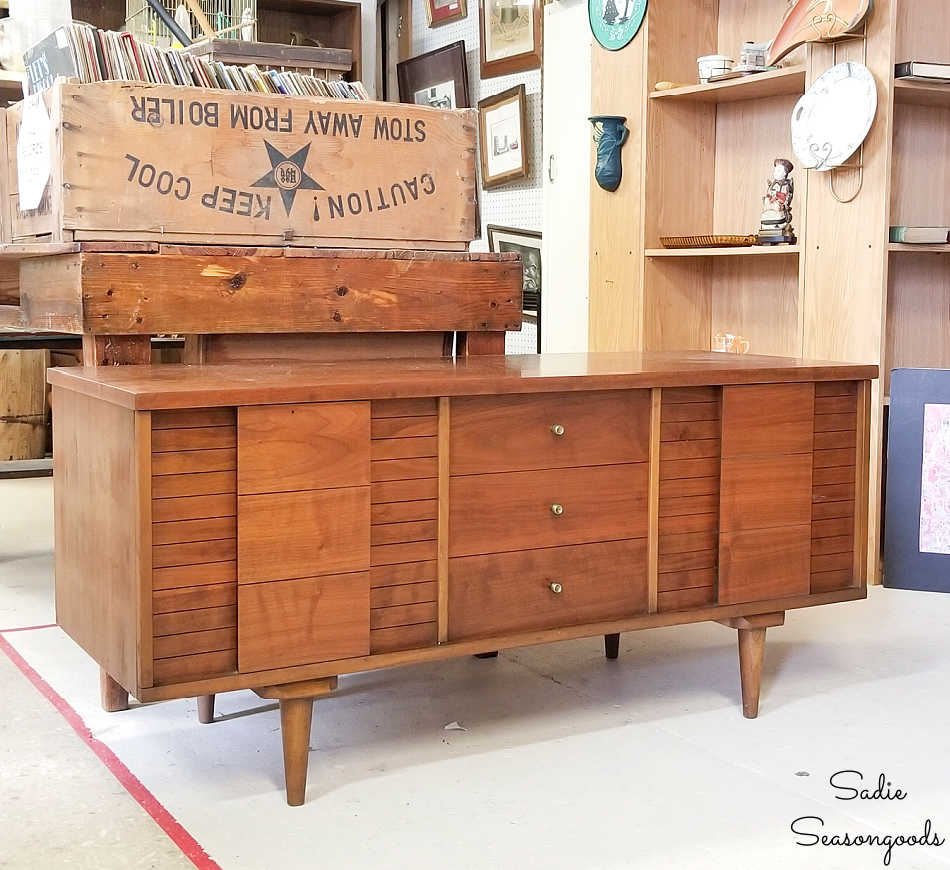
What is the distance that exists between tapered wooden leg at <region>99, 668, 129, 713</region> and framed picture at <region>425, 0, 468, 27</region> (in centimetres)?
447

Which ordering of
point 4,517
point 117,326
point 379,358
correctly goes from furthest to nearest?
point 4,517 → point 379,358 → point 117,326

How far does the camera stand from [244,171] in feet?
8.86

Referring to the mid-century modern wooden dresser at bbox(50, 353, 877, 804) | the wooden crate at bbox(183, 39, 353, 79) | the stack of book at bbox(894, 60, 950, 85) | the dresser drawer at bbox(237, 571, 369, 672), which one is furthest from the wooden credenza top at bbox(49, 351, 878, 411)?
the stack of book at bbox(894, 60, 950, 85)

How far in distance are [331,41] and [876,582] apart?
4.60 meters

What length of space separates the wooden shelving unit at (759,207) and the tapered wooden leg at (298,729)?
2272 millimetres

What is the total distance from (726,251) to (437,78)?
2.76 metres

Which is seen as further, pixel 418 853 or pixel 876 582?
pixel 876 582

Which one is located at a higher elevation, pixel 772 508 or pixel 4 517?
pixel 772 508

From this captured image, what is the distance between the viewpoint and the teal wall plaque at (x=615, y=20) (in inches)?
176

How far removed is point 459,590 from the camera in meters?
2.16

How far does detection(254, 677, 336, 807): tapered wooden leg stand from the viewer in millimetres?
2037

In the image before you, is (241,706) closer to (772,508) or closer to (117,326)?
(117,326)

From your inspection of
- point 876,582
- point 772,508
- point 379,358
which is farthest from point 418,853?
point 876,582

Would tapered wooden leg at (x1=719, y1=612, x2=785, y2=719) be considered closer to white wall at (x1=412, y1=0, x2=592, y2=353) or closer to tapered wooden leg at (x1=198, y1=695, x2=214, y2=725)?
tapered wooden leg at (x1=198, y1=695, x2=214, y2=725)
